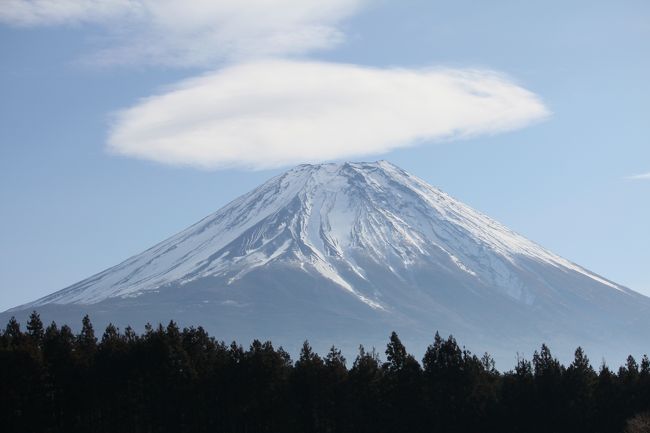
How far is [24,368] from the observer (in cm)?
5922

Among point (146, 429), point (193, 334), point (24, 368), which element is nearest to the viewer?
point (24, 368)

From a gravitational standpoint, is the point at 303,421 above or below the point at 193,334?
below

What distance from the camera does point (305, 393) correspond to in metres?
63.3

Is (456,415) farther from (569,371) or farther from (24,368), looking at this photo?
(24,368)

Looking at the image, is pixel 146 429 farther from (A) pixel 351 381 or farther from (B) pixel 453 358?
(B) pixel 453 358

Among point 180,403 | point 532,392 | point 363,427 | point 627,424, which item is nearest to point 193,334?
point 180,403

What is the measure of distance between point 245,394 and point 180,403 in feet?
11.4

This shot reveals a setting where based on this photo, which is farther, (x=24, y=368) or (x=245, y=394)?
(x=245, y=394)

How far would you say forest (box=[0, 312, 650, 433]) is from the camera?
62656 millimetres

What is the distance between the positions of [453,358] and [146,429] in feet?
56.2

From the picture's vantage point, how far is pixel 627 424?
6166cm

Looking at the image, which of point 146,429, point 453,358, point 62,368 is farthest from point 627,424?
point 62,368

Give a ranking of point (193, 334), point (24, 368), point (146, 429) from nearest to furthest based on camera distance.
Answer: point (24, 368) < point (146, 429) < point (193, 334)

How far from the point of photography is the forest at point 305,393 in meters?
62.7
